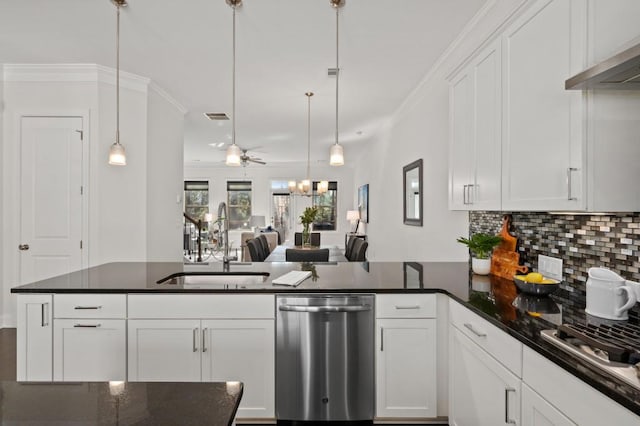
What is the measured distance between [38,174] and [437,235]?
4.08 meters

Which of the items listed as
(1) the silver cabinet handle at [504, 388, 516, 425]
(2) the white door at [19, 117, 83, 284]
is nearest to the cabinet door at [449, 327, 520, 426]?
(1) the silver cabinet handle at [504, 388, 516, 425]

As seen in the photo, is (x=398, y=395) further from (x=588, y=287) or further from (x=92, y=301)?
(x=92, y=301)

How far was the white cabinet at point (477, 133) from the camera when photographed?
186 cm

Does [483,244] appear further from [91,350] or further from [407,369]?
[91,350]

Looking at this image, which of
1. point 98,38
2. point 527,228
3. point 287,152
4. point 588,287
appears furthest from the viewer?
point 287,152

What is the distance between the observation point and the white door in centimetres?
359

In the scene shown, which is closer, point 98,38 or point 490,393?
point 490,393

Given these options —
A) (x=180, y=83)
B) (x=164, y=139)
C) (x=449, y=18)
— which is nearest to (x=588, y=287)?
(x=449, y=18)

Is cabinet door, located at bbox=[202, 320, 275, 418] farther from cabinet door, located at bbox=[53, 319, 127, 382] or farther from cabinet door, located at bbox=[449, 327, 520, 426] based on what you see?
cabinet door, located at bbox=[449, 327, 520, 426]

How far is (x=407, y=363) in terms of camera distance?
195 centimetres

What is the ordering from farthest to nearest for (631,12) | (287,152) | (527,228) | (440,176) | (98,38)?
1. (287,152)
2. (440,176)
3. (98,38)
4. (527,228)
5. (631,12)

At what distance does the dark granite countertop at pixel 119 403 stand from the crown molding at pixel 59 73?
11.6 feet

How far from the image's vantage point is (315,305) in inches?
74.9

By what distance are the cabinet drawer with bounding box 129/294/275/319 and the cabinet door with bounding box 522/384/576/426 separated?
1.20 meters
